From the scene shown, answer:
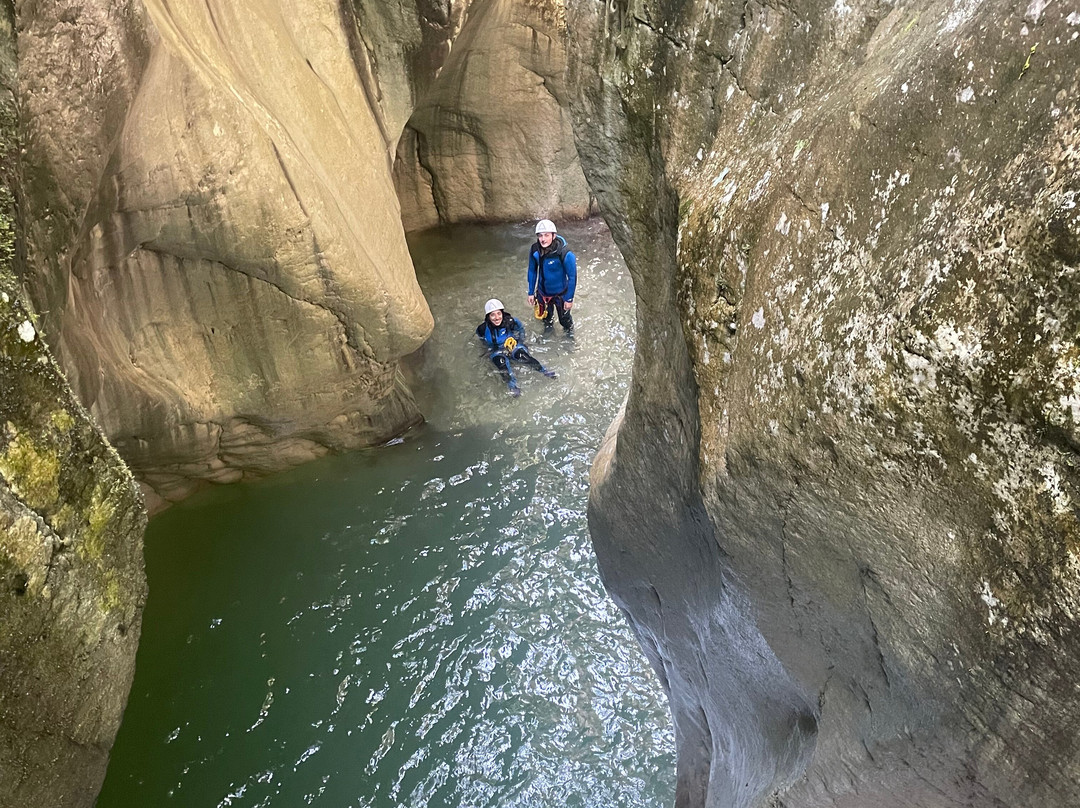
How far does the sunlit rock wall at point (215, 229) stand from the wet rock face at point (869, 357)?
86.5 inches

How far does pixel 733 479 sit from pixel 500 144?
8.46m

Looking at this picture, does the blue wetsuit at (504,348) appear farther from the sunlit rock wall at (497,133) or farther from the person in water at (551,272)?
the sunlit rock wall at (497,133)

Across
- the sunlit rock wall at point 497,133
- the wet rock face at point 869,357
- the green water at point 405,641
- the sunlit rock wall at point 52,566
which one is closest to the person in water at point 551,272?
the green water at point 405,641

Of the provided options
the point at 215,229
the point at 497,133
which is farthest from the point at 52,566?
the point at 497,133

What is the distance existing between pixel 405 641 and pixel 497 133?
6645 mm

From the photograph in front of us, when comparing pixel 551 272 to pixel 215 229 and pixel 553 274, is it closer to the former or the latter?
pixel 553 274

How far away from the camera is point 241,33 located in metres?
4.43

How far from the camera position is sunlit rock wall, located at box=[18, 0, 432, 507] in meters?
3.12

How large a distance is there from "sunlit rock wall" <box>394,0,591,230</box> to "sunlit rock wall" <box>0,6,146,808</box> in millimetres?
6779

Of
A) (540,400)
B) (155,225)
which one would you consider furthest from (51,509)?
(540,400)

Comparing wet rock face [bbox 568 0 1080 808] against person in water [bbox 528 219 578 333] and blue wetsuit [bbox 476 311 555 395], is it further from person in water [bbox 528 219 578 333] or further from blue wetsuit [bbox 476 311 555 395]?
person in water [bbox 528 219 578 333]

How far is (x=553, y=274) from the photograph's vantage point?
295 inches

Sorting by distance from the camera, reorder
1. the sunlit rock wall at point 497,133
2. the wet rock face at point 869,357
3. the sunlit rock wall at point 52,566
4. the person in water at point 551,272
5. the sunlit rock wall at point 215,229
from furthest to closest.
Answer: the sunlit rock wall at point 497,133
the person in water at point 551,272
the sunlit rock wall at point 215,229
the sunlit rock wall at point 52,566
the wet rock face at point 869,357

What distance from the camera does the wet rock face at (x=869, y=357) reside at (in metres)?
1.13
